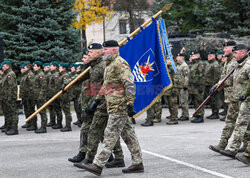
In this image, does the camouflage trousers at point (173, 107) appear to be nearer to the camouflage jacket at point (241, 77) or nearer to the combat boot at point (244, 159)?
the camouflage jacket at point (241, 77)

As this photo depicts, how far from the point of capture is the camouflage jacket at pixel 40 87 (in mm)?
12766

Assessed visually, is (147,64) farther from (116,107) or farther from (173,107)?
(116,107)

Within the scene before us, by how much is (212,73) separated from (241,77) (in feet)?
21.8

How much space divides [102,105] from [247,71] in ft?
8.28

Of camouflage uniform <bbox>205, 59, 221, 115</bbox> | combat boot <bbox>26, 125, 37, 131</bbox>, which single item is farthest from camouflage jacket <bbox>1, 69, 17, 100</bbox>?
camouflage uniform <bbox>205, 59, 221, 115</bbox>

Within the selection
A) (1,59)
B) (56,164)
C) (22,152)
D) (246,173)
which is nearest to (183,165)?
(246,173)

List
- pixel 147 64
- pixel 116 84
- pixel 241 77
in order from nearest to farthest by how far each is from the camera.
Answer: pixel 116 84 < pixel 241 77 < pixel 147 64

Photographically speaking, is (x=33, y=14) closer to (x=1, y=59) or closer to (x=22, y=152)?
(x=1, y=59)

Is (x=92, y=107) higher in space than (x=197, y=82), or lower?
higher

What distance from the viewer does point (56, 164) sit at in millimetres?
7766

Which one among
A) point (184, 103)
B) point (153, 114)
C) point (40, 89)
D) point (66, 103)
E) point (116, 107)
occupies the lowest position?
point (153, 114)

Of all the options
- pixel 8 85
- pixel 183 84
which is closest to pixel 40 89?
pixel 8 85

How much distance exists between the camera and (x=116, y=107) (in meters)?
6.67

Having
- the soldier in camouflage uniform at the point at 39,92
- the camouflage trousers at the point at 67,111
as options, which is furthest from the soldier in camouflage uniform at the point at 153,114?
the soldier in camouflage uniform at the point at 39,92
